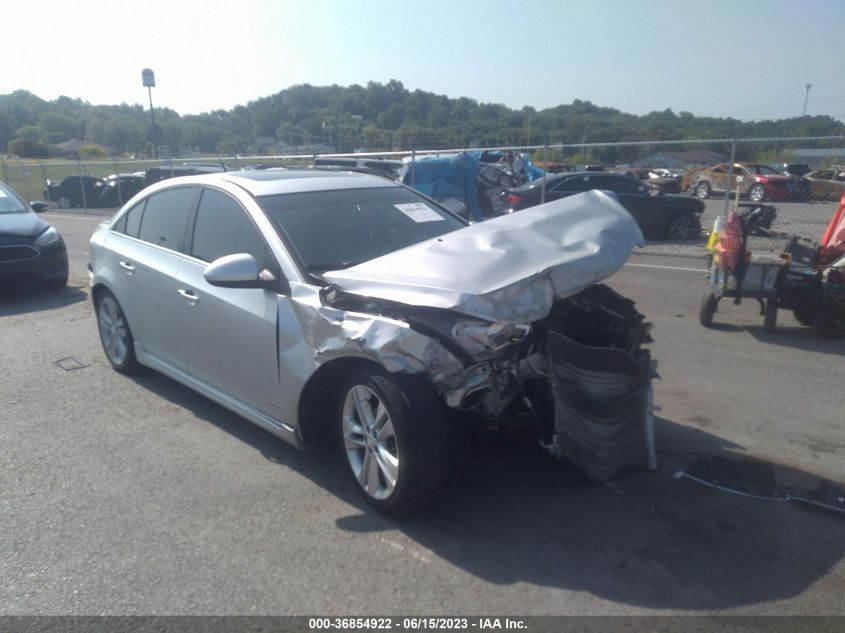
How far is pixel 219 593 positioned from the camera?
120 inches

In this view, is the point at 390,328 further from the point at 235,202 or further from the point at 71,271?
the point at 71,271

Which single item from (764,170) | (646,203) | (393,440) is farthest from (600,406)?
(764,170)

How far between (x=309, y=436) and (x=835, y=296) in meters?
5.41

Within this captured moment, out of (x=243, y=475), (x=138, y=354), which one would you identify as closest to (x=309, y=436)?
(x=243, y=475)

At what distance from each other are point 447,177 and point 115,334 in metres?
9.82

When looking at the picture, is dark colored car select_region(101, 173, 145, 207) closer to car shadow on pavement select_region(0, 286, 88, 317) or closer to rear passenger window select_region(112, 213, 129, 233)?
A: car shadow on pavement select_region(0, 286, 88, 317)

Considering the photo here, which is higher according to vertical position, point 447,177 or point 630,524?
point 447,177

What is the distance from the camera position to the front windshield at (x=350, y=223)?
13.8ft

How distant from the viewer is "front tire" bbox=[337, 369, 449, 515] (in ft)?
10.8

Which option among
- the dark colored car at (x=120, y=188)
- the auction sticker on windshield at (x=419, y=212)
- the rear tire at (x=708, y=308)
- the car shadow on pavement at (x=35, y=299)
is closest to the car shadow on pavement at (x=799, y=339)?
the rear tire at (x=708, y=308)

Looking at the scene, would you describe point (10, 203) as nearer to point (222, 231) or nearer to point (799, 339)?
point (222, 231)

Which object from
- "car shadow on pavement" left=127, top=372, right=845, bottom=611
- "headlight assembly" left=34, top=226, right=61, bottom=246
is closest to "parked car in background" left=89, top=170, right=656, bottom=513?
"car shadow on pavement" left=127, top=372, right=845, bottom=611

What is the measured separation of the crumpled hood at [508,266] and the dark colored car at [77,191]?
24394 millimetres

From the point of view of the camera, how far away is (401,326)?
10.8ft
